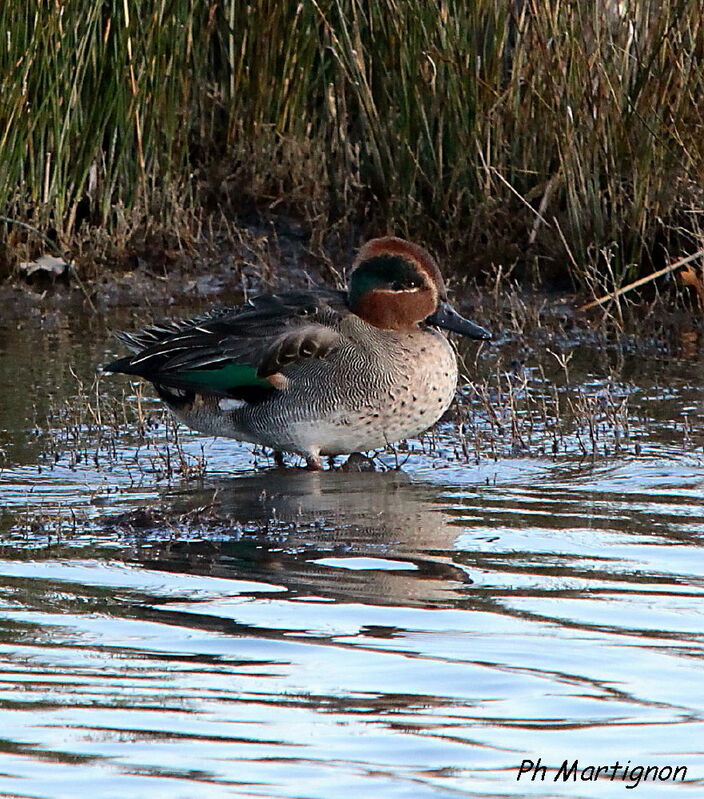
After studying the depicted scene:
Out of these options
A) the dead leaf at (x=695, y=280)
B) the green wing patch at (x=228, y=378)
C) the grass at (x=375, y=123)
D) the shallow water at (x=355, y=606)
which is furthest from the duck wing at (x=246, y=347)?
the dead leaf at (x=695, y=280)

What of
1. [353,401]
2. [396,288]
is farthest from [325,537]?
[396,288]

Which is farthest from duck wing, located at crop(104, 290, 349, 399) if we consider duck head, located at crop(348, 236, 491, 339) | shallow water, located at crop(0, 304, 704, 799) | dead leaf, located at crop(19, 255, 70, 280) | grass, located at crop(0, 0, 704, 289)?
dead leaf, located at crop(19, 255, 70, 280)

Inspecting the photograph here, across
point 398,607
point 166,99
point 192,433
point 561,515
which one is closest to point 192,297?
point 166,99

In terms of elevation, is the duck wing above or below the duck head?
below

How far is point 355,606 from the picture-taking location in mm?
3963

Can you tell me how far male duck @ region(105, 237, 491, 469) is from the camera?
18.8 ft

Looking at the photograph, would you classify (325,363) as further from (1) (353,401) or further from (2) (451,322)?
(2) (451,322)

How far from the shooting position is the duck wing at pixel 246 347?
5.81 m

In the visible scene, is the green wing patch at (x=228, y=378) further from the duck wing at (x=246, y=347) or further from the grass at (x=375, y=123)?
the grass at (x=375, y=123)

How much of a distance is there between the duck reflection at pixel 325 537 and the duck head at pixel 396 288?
62 cm

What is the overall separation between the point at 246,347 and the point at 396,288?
60 cm

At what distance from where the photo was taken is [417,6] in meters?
8.30

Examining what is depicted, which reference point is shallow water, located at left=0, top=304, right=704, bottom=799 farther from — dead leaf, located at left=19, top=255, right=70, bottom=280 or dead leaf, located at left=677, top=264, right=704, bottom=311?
dead leaf, located at left=19, top=255, right=70, bottom=280

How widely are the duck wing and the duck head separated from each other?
0.34 feet
